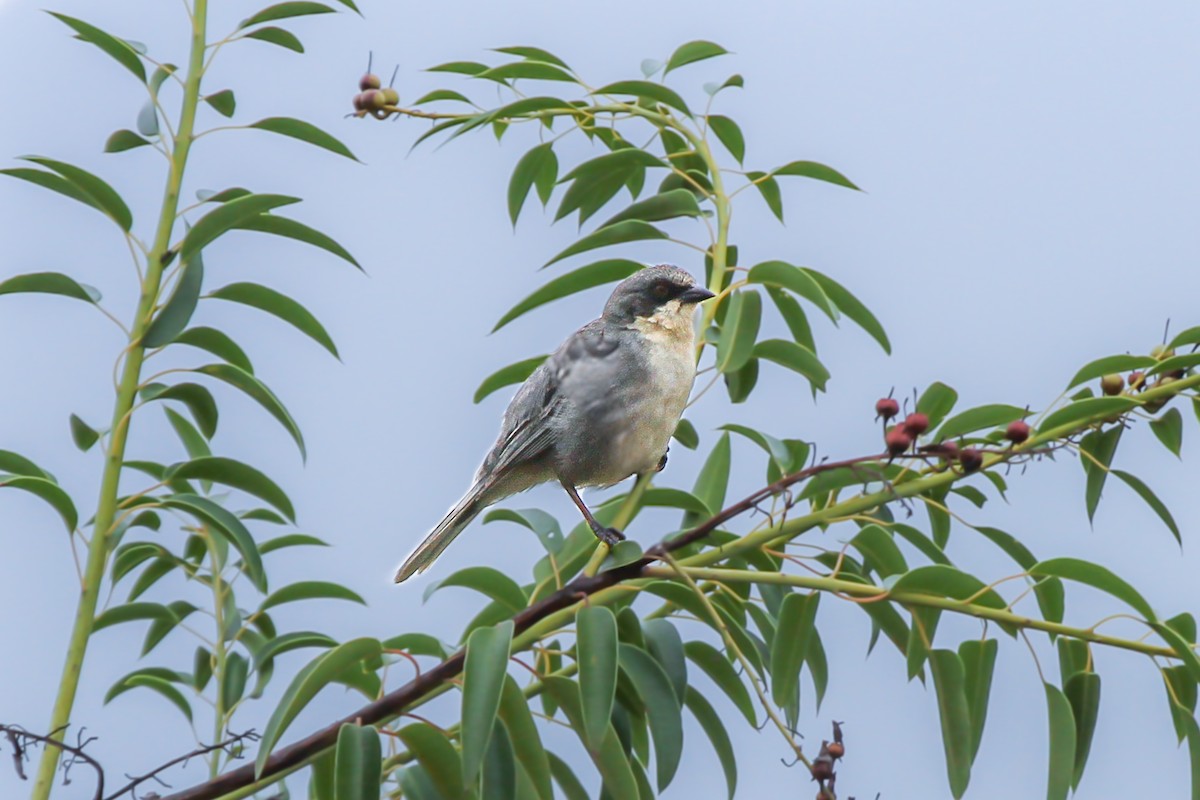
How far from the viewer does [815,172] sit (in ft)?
6.27

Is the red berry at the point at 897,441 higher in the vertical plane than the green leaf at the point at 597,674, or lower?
higher

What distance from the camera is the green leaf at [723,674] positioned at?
182 centimetres

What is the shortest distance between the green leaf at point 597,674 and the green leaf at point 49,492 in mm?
782

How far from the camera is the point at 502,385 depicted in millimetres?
1965

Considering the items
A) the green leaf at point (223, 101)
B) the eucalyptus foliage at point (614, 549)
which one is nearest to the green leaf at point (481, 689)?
the eucalyptus foliage at point (614, 549)

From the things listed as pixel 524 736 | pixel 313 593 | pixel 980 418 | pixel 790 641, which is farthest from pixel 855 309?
pixel 313 593

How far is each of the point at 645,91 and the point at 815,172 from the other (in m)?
0.27

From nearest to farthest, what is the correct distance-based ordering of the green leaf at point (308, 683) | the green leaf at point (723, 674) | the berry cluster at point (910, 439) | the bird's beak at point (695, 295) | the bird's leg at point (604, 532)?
the berry cluster at point (910, 439), the green leaf at point (308, 683), the bird's leg at point (604, 532), the green leaf at point (723, 674), the bird's beak at point (695, 295)

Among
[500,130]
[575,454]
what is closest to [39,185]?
[500,130]

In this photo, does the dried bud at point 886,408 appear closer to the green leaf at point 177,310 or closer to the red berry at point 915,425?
the red berry at point 915,425

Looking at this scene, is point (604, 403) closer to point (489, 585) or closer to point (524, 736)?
point (489, 585)

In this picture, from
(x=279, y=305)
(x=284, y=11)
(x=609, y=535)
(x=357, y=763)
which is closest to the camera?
(x=357, y=763)

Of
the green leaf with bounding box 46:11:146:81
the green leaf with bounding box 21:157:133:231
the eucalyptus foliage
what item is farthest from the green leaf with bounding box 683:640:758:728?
the green leaf with bounding box 46:11:146:81

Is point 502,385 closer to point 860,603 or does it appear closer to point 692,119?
point 692,119
